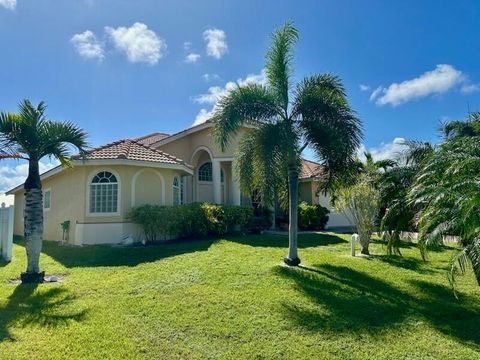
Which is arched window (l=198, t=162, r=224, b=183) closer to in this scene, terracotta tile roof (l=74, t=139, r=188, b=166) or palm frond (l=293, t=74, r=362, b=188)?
terracotta tile roof (l=74, t=139, r=188, b=166)

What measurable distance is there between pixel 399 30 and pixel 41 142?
44.7 ft

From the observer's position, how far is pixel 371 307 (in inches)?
338

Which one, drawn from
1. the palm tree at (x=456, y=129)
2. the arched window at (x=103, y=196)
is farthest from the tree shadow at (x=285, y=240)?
the palm tree at (x=456, y=129)

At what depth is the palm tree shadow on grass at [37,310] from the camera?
7398 millimetres

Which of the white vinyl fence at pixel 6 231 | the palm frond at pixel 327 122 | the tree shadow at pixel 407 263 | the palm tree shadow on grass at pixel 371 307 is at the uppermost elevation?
the palm frond at pixel 327 122

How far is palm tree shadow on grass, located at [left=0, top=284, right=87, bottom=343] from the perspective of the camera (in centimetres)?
740

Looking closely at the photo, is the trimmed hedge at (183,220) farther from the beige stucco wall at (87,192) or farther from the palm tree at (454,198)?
the palm tree at (454,198)

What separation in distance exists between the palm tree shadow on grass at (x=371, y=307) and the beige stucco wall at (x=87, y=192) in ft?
30.8

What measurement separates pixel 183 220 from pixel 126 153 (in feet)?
14.0

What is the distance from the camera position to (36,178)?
1105cm

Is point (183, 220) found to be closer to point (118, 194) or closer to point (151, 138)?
point (118, 194)

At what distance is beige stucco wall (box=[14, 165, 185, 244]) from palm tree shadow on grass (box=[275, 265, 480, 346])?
30.8ft

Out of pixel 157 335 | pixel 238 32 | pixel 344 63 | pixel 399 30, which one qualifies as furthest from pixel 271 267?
pixel 399 30

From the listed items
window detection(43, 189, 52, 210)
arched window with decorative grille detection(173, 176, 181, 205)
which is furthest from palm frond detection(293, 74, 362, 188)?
window detection(43, 189, 52, 210)
